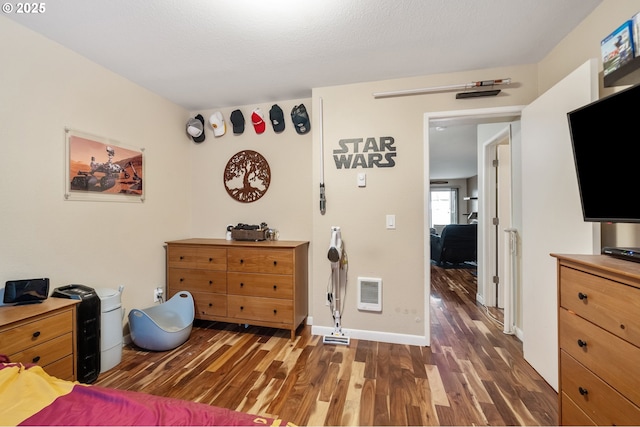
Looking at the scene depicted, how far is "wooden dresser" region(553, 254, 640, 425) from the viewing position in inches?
35.5

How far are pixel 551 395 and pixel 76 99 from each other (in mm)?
4035

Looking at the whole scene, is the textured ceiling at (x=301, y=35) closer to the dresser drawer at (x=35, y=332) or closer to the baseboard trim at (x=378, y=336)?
the dresser drawer at (x=35, y=332)

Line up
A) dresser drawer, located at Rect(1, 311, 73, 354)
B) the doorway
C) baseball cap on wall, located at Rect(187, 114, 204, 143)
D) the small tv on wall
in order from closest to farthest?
1. the small tv on wall
2. dresser drawer, located at Rect(1, 311, 73, 354)
3. the doorway
4. baseball cap on wall, located at Rect(187, 114, 204, 143)

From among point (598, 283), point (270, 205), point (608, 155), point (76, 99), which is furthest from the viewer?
point (270, 205)

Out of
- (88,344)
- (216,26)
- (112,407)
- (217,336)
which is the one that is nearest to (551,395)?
(112,407)

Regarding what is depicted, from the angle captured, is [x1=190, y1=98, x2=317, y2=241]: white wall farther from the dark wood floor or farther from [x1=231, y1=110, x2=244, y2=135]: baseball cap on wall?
the dark wood floor

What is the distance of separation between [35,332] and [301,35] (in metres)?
2.44

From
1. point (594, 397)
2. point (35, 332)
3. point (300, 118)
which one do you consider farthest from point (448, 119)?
point (35, 332)

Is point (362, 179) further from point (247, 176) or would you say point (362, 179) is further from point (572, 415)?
point (572, 415)

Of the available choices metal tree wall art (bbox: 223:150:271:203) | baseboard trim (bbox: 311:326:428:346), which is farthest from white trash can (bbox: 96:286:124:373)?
baseboard trim (bbox: 311:326:428:346)

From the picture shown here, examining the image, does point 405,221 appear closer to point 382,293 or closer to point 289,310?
point 382,293

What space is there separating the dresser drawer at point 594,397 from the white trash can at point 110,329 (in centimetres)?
288

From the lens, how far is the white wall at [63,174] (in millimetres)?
1652

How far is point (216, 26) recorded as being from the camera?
1.69 metres
